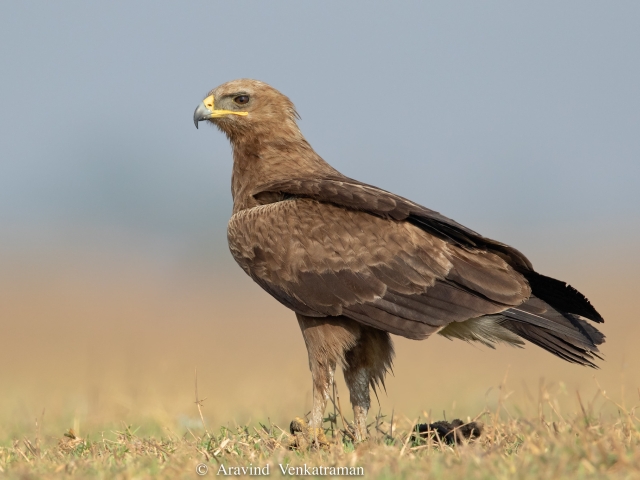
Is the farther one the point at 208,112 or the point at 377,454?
the point at 208,112

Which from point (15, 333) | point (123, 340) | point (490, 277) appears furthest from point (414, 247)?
point (15, 333)

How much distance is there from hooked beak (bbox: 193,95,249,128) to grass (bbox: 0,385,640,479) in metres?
3.02

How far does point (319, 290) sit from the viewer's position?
259 inches

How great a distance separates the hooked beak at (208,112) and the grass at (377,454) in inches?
119

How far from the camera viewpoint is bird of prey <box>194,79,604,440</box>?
6438mm

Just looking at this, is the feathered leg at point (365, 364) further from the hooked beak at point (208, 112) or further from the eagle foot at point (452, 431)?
the hooked beak at point (208, 112)

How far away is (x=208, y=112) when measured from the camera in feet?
27.0

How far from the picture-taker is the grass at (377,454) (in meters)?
4.34

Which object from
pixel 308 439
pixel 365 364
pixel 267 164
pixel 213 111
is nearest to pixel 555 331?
pixel 365 364

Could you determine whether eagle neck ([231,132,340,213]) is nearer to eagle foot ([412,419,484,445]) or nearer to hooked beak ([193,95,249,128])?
hooked beak ([193,95,249,128])

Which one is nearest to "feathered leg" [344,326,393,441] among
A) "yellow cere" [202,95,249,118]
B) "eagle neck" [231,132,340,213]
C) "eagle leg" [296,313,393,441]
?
"eagle leg" [296,313,393,441]

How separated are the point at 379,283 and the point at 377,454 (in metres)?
1.83

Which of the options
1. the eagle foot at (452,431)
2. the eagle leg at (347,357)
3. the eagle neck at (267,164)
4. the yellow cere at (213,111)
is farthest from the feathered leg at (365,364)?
the yellow cere at (213,111)

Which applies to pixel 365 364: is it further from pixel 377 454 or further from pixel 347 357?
pixel 377 454
